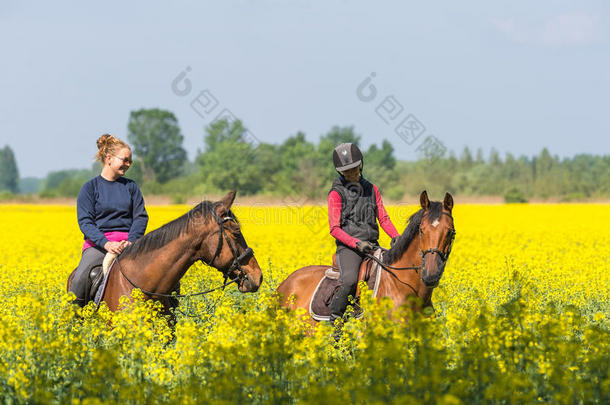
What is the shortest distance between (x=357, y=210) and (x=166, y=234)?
5.87 feet

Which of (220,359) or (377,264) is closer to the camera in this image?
(220,359)

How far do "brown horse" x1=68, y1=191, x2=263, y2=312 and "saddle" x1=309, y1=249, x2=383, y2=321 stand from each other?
0.79 meters

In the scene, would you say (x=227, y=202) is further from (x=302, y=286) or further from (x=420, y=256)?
(x=420, y=256)

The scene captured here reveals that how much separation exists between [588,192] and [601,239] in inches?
2214

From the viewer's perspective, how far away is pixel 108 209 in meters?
6.07

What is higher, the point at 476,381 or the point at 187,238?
the point at 187,238

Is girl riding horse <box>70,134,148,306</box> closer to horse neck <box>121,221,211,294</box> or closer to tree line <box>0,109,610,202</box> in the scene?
horse neck <box>121,221,211,294</box>

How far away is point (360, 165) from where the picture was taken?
5941 mm

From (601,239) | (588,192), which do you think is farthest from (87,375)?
(588,192)

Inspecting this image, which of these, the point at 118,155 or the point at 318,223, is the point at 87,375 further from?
the point at 318,223

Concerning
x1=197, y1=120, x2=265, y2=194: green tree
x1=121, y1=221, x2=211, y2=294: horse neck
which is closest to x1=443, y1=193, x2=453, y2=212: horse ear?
x1=121, y1=221, x2=211, y2=294: horse neck

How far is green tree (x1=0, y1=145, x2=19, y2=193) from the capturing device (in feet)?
524

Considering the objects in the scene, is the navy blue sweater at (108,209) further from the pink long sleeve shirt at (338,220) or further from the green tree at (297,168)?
the green tree at (297,168)

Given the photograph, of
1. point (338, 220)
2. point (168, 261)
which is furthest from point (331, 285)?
point (168, 261)
